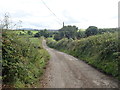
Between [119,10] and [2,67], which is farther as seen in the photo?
[119,10]

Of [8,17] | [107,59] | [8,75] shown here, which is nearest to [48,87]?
[8,75]

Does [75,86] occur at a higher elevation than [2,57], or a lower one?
lower

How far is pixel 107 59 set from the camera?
11.5m

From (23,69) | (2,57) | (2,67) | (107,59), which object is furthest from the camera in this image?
(107,59)

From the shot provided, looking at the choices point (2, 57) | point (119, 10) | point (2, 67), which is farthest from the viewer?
point (119, 10)

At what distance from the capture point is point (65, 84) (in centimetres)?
754

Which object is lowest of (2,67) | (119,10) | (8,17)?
(2,67)

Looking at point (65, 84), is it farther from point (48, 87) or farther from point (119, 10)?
point (119, 10)

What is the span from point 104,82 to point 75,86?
1704 millimetres

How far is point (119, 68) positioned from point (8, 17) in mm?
7068

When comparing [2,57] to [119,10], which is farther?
[119,10]

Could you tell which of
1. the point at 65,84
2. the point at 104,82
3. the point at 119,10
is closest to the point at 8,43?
the point at 65,84

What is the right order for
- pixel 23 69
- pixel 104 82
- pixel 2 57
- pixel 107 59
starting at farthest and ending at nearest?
pixel 107 59 → pixel 104 82 → pixel 23 69 → pixel 2 57

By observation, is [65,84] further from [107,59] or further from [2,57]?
[107,59]
